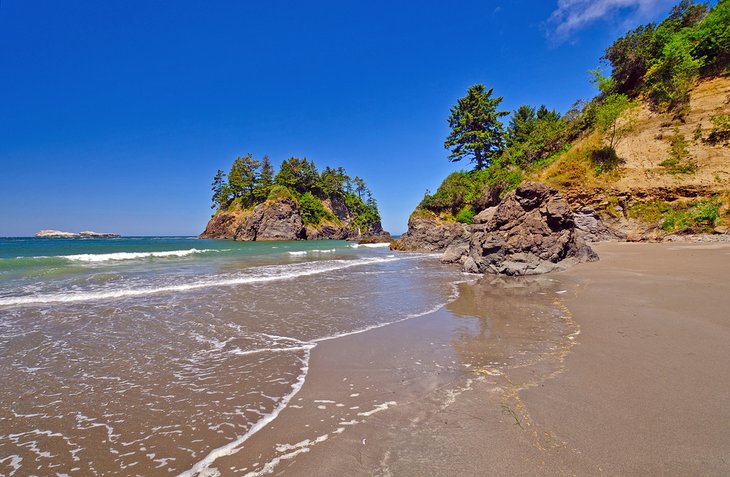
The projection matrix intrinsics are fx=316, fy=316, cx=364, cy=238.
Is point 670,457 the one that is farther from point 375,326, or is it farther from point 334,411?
point 375,326

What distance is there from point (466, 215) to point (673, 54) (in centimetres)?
1972

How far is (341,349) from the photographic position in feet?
17.8

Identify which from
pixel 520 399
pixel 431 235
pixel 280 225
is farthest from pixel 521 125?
pixel 280 225

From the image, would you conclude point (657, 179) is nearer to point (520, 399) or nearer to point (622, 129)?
point (622, 129)

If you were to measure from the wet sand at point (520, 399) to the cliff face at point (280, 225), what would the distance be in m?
51.4

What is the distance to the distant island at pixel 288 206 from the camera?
234ft

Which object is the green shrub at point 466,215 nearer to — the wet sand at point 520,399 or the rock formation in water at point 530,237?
the rock formation in water at point 530,237

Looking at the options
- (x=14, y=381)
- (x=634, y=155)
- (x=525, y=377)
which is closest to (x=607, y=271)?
(x=525, y=377)

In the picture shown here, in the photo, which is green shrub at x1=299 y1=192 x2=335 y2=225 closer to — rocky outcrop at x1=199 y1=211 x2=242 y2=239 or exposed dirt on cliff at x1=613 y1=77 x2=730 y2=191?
rocky outcrop at x1=199 y1=211 x2=242 y2=239

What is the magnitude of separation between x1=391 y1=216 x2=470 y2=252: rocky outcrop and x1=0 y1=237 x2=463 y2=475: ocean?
21.7 m

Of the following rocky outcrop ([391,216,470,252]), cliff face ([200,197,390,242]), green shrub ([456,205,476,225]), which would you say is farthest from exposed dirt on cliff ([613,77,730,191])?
cliff face ([200,197,390,242])

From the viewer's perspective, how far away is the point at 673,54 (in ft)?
80.5

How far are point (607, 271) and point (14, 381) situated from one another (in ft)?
48.9

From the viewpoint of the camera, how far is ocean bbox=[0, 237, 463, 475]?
116 inches
